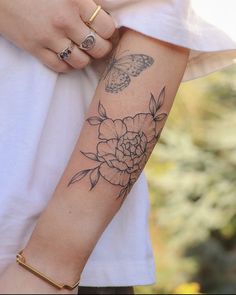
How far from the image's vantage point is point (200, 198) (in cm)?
→ 274

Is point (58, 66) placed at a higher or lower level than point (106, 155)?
higher

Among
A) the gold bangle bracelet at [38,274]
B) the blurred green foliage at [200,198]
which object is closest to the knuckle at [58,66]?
the gold bangle bracelet at [38,274]

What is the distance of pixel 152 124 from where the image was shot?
3.93 feet

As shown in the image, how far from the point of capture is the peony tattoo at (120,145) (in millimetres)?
1170

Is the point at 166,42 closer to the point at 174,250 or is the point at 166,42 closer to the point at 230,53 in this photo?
the point at 230,53

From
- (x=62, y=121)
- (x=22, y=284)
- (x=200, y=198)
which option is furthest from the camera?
(x=200, y=198)

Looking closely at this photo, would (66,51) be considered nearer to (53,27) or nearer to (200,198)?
(53,27)

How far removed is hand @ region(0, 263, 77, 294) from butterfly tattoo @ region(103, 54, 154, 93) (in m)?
0.34

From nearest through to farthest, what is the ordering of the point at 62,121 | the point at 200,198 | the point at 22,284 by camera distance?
the point at 22,284, the point at 62,121, the point at 200,198

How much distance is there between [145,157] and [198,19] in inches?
10.4

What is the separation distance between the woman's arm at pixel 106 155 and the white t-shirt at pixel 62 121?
0.17ft

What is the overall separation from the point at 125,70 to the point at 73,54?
0.10 metres

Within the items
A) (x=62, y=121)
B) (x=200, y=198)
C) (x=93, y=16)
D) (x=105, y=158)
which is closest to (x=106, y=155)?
(x=105, y=158)

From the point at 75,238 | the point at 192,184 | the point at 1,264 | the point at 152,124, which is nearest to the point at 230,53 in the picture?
the point at 152,124
